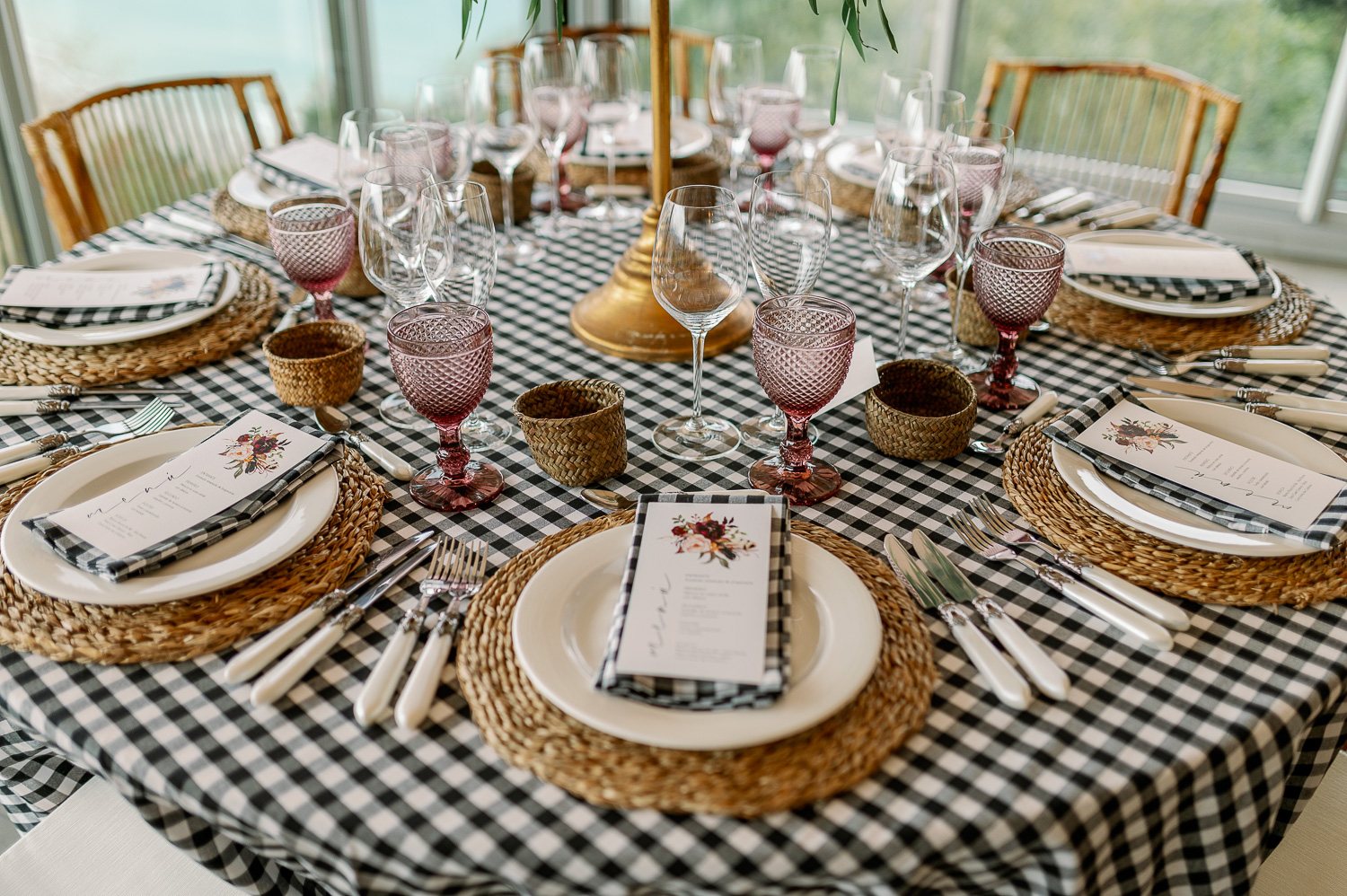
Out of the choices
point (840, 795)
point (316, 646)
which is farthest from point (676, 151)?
point (840, 795)

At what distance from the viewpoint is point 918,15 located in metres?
3.47

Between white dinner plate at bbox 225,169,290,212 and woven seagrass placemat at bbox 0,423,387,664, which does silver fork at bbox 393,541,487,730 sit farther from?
white dinner plate at bbox 225,169,290,212

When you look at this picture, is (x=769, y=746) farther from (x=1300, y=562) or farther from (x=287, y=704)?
(x=1300, y=562)

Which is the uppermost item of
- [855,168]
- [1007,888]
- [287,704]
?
[855,168]

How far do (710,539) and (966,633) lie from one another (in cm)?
24

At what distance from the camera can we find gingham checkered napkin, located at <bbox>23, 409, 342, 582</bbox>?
0.92 meters

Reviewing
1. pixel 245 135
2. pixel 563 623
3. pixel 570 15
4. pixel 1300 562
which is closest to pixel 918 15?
pixel 570 15

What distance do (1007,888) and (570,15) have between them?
3443mm

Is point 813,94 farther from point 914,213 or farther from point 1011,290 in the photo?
point 1011,290

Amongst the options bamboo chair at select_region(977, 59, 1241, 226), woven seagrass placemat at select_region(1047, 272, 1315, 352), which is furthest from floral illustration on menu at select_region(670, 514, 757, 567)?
bamboo chair at select_region(977, 59, 1241, 226)

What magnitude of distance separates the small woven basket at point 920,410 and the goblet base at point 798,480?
0.08 m

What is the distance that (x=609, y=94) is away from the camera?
71.7 inches

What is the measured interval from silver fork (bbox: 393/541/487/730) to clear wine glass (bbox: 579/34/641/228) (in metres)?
1.00

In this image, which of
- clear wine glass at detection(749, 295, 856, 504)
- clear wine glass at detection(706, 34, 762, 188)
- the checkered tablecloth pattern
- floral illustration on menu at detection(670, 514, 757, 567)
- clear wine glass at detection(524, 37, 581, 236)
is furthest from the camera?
clear wine glass at detection(706, 34, 762, 188)
